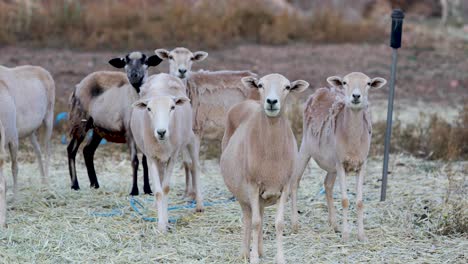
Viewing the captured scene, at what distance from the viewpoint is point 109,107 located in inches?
430

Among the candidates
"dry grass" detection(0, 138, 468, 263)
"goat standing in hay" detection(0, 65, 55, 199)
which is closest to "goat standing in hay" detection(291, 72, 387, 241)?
"dry grass" detection(0, 138, 468, 263)

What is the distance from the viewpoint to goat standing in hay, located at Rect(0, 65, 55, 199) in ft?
33.5

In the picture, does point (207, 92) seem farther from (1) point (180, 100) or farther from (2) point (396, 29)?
(2) point (396, 29)

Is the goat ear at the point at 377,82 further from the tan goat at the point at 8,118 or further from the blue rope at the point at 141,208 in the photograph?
the tan goat at the point at 8,118

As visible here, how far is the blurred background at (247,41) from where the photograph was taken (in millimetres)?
17703

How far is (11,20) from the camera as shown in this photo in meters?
20.0

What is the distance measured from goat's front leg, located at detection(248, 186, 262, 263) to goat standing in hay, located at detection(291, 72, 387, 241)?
3.86 ft

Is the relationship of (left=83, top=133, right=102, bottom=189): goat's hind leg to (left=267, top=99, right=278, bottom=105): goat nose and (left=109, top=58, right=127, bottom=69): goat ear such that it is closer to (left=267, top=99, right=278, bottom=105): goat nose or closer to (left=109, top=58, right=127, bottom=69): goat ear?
(left=109, top=58, right=127, bottom=69): goat ear

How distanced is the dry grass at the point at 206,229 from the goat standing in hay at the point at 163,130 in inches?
14.5

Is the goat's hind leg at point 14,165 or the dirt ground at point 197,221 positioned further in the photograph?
the goat's hind leg at point 14,165

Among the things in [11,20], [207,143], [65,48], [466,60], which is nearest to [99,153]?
[207,143]

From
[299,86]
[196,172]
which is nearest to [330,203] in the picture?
[196,172]

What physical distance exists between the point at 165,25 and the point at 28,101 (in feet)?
33.9

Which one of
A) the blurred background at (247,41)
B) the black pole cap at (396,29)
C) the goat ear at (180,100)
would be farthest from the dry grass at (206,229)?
the blurred background at (247,41)
